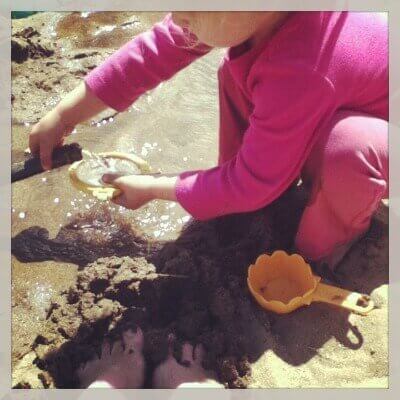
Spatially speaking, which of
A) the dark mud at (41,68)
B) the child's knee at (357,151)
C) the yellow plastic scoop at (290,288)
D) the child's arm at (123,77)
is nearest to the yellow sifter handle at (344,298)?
the yellow plastic scoop at (290,288)

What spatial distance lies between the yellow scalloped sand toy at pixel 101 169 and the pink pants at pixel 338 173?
0.27 meters

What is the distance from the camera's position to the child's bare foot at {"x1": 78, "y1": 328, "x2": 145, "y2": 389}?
3.82ft

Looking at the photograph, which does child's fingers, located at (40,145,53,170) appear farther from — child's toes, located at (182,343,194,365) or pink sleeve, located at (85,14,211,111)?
child's toes, located at (182,343,194,365)

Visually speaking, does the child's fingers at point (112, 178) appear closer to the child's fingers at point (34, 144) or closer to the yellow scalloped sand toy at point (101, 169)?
the yellow scalloped sand toy at point (101, 169)

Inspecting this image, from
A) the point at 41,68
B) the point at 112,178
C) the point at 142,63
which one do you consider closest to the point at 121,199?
the point at 112,178

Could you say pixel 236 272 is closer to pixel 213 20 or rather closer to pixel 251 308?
pixel 251 308

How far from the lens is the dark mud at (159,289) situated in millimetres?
1201

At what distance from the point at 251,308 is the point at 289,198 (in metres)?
0.31

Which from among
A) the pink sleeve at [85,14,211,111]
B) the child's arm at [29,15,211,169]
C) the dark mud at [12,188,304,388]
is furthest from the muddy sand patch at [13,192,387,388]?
the pink sleeve at [85,14,211,111]

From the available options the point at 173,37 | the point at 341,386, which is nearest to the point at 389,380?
the point at 341,386

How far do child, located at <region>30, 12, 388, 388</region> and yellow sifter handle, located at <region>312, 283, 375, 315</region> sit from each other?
0.09 m

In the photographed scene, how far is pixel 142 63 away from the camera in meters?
1.31

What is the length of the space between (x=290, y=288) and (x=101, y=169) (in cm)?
53

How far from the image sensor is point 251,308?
126cm
